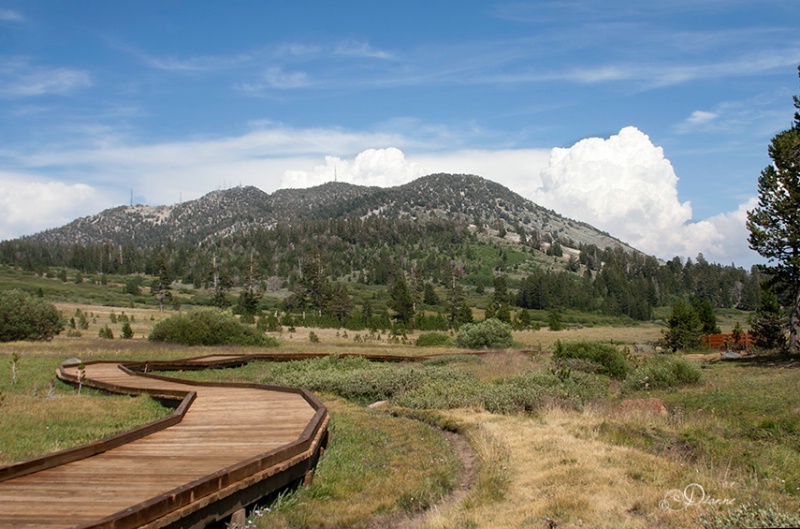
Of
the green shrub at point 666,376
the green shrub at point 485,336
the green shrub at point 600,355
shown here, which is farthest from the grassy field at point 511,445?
the green shrub at point 485,336

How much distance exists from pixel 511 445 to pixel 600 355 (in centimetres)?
1621

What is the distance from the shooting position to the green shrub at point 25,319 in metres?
38.2

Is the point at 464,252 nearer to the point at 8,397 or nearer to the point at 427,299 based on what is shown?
the point at 427,299

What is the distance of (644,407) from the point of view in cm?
1555

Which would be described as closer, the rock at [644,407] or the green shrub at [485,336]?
the rock at [644,407]

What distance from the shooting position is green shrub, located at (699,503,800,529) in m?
5.53

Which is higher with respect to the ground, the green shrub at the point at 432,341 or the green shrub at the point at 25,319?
the green shrub at the point at 25,319

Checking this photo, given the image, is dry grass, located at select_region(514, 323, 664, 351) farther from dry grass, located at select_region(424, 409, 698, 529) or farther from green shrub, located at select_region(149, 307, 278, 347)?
dry grass, located at select_region(424, 409, 698, 529)

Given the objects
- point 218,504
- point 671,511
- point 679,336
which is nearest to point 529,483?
point 671,511

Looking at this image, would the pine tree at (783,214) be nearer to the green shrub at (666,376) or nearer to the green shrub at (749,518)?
the green shrub at (666,376)

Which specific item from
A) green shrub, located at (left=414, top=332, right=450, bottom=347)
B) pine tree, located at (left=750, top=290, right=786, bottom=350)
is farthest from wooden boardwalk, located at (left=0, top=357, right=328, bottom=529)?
green shrub, located at (left=414, top=332, right=450, bottom=347)

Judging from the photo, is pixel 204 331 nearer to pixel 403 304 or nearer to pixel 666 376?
pixel 666 376

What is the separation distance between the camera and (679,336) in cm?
4625

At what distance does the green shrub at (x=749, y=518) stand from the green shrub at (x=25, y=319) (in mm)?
43245
